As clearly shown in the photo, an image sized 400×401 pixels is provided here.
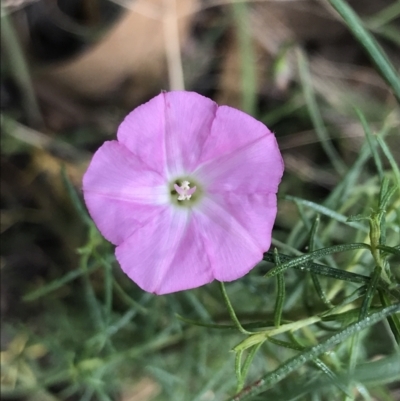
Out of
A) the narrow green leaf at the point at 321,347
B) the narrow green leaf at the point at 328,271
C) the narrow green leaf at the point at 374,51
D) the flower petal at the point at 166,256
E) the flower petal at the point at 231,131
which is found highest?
the narrow green leaf at the point at 374,51

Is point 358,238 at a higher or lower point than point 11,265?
higher

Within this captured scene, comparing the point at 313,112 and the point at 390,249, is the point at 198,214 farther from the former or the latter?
the point at 313,112

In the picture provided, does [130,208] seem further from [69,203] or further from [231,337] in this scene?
[69,203]

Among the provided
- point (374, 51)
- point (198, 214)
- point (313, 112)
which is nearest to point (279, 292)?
point (198, 214)

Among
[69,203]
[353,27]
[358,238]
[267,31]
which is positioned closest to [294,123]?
[267,31]

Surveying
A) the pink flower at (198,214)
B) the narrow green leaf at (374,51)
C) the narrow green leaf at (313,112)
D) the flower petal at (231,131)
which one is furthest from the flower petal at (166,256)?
the narrow green leaf at (313,112)

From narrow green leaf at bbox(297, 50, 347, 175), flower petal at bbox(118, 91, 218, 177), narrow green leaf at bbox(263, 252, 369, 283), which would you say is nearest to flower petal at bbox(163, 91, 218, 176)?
flower petal at bbox(118, 91, 218, 177)

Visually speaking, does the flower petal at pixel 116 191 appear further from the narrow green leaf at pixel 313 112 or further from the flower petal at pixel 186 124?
the narrow green leaf at pixel 313 112

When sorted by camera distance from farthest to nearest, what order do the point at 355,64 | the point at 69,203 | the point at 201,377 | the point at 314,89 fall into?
the point at 355,64
the point at 314,89
the point at 69,203
the point at 201,377
